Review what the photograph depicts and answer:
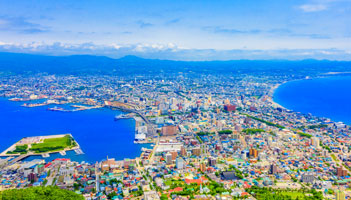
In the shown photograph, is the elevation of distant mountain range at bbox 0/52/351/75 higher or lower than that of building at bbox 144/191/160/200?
higher

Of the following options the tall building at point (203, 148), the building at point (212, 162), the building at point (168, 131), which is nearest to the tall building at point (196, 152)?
the tall building at point (203, 148)

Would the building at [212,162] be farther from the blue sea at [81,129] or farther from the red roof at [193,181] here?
the blue sea at [81,129]

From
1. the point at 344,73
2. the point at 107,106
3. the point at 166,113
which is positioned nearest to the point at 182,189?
the point at 166,113

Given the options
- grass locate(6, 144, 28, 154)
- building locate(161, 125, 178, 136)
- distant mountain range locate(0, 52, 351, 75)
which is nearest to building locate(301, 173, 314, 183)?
building locate(161, 125, 178, 136)

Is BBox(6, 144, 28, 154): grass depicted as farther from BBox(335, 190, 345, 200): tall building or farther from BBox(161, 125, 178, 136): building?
BBox(335, 190, 345, 200): tall building

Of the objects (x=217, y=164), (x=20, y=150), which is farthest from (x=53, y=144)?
(x=217, y=164)

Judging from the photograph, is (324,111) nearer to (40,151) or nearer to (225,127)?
(225,127)

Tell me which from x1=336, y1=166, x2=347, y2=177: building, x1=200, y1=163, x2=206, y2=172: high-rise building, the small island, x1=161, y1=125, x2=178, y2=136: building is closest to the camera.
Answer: x1=336, y1=166, x2=347, y2=177: building

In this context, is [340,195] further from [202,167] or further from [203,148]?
[203,148]
